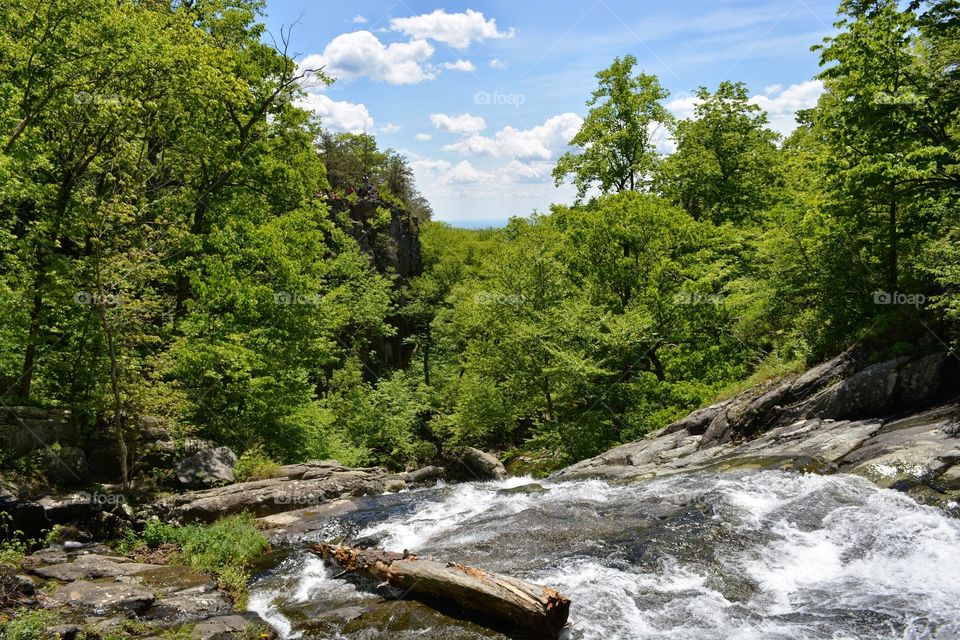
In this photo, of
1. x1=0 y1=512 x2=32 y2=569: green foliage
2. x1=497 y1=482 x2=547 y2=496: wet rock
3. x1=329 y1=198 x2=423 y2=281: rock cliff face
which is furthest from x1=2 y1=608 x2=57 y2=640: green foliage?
x1=329 y1=198 x2=423 y2=281: rock cliff face

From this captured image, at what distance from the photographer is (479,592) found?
737cm

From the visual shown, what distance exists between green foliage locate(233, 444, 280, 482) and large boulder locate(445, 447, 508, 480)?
7.64 m

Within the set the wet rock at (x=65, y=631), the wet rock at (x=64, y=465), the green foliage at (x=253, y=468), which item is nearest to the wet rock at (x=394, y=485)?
the green foliage at (x=253, y=468)

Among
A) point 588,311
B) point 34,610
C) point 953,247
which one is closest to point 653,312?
point 588,311

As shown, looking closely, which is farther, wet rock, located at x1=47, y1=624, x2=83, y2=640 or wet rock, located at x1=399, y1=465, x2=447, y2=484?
wet rock, located at x1=399, y1=465, x2=447, y2=484

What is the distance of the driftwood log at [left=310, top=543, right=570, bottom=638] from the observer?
6852mm

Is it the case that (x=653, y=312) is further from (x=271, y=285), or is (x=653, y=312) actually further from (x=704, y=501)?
(x=271, y=285)

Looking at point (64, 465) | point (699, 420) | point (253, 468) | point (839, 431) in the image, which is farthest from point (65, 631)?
point (699, 420)

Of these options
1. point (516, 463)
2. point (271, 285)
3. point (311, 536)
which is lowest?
point (516, 463)

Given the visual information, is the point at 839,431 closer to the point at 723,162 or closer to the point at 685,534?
the point at 685,534

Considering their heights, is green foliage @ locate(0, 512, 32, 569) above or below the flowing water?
above

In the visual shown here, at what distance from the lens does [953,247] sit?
11500 millimetres

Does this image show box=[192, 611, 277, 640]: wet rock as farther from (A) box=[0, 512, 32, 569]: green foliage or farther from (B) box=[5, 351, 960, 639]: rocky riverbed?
(A) box=[0, 512, 32, 569]: green foliage

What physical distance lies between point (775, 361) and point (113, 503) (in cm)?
1859
